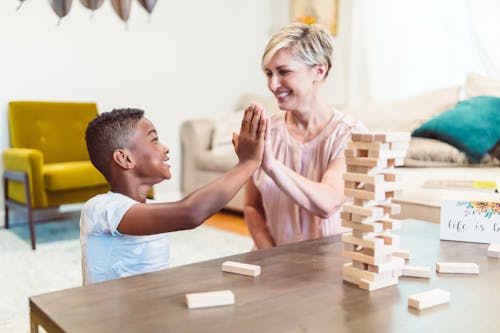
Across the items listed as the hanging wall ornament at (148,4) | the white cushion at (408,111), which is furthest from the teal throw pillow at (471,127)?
the hanging wall ornament at (148,4)

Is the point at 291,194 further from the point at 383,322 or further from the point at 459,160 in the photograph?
the point at 459,160

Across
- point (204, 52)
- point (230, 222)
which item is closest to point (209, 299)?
point (230, 222)

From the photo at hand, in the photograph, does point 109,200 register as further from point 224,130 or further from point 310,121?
point 224,130

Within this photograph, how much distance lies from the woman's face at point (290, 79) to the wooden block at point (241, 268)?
591mm

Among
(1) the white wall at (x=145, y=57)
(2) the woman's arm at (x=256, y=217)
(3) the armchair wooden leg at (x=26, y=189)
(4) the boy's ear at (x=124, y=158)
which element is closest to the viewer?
(4) the boy's ear at (x=124, y=158)

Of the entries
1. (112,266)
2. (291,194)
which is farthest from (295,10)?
(112,266)

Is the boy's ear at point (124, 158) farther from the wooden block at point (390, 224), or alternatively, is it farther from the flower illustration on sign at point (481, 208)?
the flower illustration on sign at point (481, 208)

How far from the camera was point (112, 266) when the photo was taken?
104 cm

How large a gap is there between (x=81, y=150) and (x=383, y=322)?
124 inches

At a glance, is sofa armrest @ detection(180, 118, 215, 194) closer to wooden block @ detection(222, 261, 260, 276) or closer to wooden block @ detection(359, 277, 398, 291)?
wooden block @ detection(222, 261, 260, 276)

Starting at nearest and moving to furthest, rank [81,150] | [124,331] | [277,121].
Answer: [124,331] < [277,121] < [81,150]

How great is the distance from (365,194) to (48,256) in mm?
2287

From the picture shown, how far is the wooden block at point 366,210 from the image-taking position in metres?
0.88

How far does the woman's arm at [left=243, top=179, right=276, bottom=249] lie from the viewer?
4.96ft
